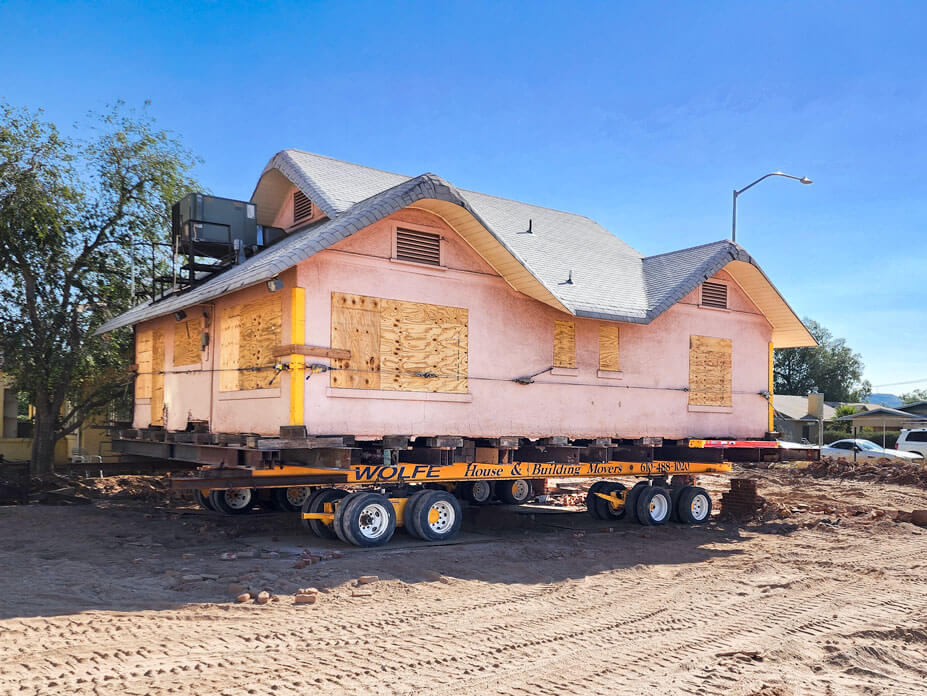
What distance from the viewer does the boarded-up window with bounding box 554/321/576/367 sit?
1552 centimetres

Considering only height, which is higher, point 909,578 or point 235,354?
point 235,354

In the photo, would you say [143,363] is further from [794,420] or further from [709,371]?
[794,420]

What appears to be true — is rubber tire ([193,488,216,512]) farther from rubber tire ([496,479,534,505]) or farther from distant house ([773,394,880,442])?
distant house ([773,394,880,442])

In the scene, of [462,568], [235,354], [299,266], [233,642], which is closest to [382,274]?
[299,266]

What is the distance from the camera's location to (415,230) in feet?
45.2

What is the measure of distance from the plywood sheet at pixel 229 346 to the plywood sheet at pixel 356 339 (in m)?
2.33

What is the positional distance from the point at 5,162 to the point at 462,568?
14.1 m

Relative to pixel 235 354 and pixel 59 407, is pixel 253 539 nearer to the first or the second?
pixel 235 354

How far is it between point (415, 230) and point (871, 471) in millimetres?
24727

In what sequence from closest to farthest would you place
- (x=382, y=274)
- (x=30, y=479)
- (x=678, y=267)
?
(x=382, y=274) → (x=678, y=267) → (x=30, y=479)

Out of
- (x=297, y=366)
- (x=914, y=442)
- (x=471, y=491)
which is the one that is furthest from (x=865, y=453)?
(x=297, y=366)

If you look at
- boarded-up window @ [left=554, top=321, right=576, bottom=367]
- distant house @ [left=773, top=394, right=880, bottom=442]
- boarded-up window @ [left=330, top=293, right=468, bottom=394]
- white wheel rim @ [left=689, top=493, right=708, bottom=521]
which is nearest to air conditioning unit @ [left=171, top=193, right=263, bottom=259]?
boarded-up window @ [left=330, top=293, right=468, bottom=394]

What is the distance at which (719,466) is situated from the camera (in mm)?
18438

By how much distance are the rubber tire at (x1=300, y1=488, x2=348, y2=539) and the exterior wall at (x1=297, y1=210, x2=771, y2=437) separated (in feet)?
4.09
